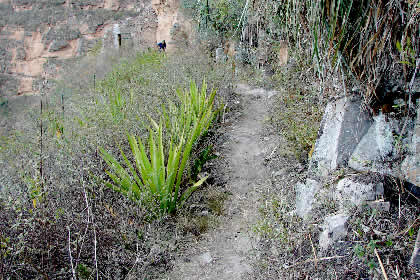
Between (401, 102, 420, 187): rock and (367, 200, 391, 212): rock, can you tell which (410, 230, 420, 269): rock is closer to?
(367, 200, 391, 212): rock

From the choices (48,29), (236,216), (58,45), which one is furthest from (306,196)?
(48,29)

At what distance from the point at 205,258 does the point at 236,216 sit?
1.83 ft

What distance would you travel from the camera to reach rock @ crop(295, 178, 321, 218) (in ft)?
7.90

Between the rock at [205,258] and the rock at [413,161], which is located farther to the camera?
the rock at [205,258]

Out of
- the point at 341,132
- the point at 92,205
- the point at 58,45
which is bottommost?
the point at 92,205

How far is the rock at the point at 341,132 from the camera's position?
7.64 ft

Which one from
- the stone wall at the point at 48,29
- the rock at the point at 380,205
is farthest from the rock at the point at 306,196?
the stone wall at the point at 48,29

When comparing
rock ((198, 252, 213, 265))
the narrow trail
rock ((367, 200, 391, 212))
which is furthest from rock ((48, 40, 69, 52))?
rock ((367, 200, 391, 212))

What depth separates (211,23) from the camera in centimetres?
843

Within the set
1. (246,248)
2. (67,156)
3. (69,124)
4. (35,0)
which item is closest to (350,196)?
(246,248)

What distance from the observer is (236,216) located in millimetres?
2947

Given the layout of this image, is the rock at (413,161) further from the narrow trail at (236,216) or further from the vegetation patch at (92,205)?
the vegetation patch at (92,205)

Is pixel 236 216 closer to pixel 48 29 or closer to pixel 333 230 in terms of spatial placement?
pixel 333 230

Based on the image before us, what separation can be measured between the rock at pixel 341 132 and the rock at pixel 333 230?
0.44m
